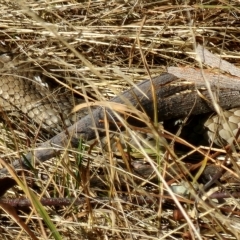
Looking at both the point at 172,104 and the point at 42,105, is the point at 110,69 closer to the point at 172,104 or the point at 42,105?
the point at 42,105

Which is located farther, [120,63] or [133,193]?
[120,63]

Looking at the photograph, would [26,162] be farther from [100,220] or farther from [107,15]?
[107,15]

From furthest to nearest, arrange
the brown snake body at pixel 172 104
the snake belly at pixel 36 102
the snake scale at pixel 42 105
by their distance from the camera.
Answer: the snake belly at pixel 36 102 → the snake scale at pixel 42 105 → the brown snake body at pixel 172 104

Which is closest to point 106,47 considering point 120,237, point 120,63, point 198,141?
point 120,63

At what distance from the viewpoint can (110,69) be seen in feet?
7.55

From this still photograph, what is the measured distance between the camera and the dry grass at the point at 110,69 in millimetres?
1628

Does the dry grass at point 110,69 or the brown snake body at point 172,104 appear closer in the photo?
the dry grass at point 110,69

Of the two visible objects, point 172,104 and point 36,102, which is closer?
point 172,104

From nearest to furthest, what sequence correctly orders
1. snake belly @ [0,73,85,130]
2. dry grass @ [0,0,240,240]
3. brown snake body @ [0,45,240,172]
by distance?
1. dry grass @ [0,0,240,240]
2. brown snake body @ [0,45,240,172]
3. snake belly @ [0,73,85,130]

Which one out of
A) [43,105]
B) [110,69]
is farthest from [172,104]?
[43,105]

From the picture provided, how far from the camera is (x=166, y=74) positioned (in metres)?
1.95

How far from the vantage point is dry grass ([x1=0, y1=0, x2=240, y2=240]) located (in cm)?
163

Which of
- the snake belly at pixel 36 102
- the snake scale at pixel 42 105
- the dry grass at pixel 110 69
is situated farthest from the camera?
the snake belly at pixel 36 102

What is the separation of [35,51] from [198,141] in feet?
2.53
